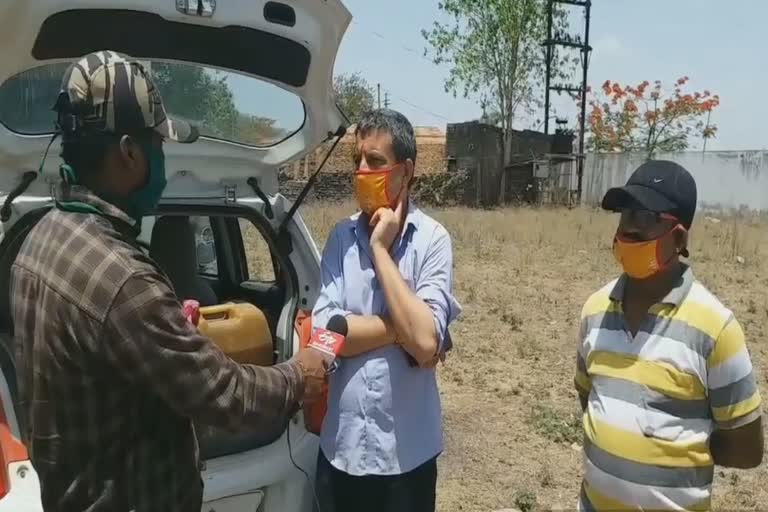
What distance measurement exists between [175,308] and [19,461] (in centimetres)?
97

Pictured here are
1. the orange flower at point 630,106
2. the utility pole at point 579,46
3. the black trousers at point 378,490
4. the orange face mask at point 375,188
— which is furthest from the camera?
the orange flower at point 630,106

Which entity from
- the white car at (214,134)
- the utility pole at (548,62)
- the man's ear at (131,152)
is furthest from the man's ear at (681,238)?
the utility pole at (548,62)

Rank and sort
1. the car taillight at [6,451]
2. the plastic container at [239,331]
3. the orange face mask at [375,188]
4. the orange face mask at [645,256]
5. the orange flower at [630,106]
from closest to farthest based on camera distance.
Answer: the orange face mask at [645,256] → the car taillight at [6,451] → the orange face mask at [375,188] → the plastic container at [239,331] → the orange flower at [630,106]

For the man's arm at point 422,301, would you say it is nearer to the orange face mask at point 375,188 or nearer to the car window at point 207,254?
the orange face mask at point 375,188

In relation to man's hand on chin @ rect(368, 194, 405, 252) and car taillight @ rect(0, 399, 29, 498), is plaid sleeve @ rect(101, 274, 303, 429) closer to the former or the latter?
man's hand on chin @ rect(368, 194, 405, 252)

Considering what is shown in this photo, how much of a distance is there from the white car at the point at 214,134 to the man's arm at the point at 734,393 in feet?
4.14

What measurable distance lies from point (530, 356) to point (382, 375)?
169 inches

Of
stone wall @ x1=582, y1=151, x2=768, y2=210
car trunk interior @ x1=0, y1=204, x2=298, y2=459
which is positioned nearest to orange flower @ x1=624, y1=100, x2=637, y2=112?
stone wall @ x1=582, y1=151, x2=768, y2=210

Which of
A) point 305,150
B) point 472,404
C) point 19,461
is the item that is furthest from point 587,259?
point 19,461

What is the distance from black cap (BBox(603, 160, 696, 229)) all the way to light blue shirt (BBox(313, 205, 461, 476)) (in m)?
0.58

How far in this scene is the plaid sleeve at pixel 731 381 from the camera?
194 cm

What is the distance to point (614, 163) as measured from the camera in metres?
25.7

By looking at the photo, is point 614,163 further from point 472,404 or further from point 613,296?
point 613,296

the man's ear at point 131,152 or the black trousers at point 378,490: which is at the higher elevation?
the man's ear at point 131,152
